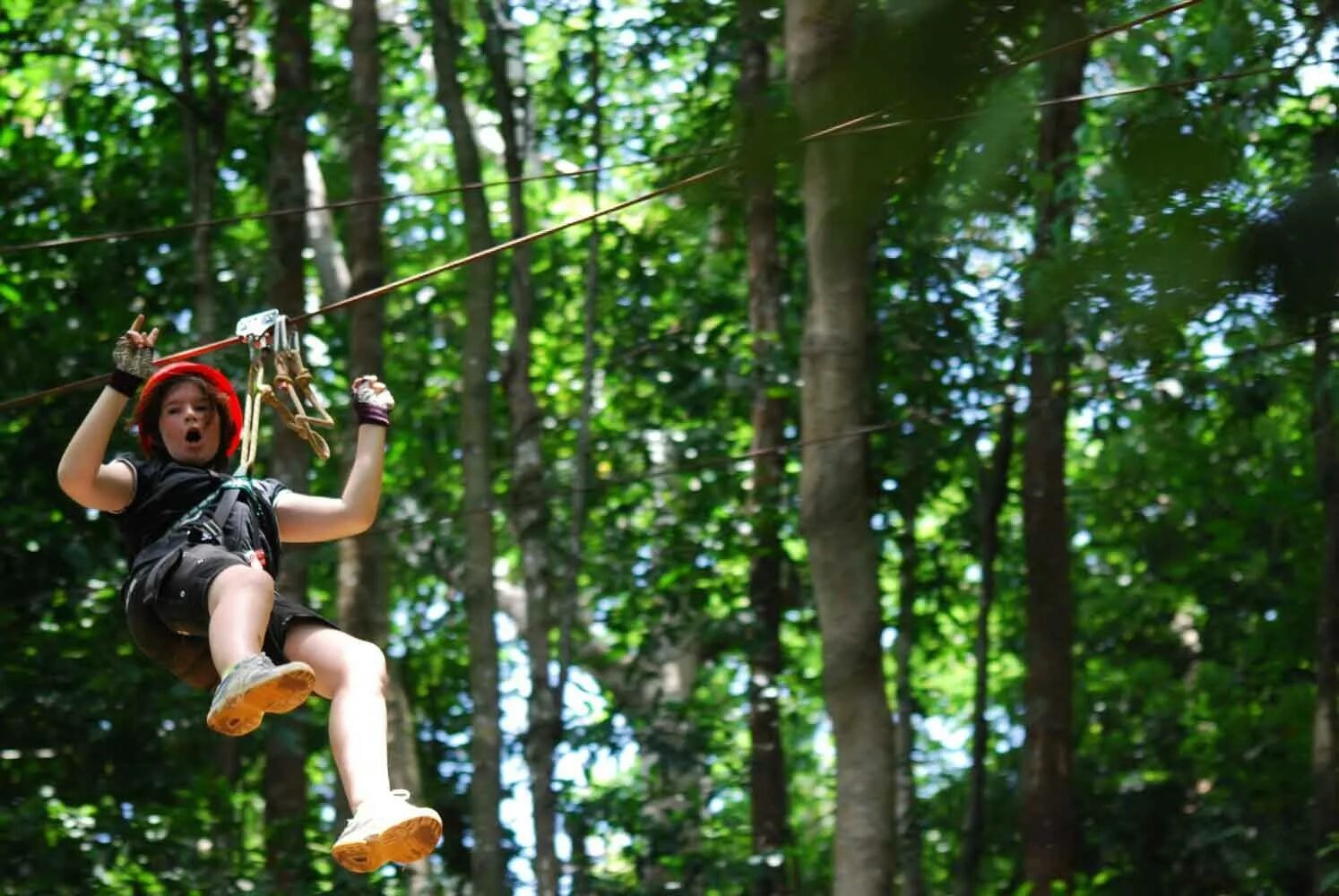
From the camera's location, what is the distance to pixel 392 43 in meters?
10.5

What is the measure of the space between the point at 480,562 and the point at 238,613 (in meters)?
4.67

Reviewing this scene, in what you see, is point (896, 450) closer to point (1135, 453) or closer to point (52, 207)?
point (1135, 453)

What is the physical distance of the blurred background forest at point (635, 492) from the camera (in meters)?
8.59

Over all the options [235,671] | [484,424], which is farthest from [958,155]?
[484,424]

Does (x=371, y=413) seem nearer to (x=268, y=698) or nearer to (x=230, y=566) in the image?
(x=230, y=566)

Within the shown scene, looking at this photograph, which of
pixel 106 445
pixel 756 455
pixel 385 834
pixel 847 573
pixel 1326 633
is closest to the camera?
pixel 385 834

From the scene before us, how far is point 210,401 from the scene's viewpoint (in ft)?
14.4

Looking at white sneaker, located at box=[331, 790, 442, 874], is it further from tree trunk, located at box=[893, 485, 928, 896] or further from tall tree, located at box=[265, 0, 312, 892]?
tree trunk, located at box=[893, 485, 928, 896]

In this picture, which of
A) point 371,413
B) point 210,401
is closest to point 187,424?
point 210,401

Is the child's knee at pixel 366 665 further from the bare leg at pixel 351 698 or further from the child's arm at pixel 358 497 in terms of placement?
the child's arm at pixel 358 497

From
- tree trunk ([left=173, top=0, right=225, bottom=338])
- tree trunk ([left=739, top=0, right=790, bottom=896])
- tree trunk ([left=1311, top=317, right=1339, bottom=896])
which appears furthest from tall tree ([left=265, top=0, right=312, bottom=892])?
tree trunk ([left=1311, top=317, right=1339, bottom=896])

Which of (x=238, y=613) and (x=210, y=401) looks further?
(x=210, y=401)

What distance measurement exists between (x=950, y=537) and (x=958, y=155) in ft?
27.3

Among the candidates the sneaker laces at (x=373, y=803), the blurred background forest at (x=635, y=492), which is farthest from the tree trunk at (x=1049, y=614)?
the sneaker laces at (x=373, y=803)
